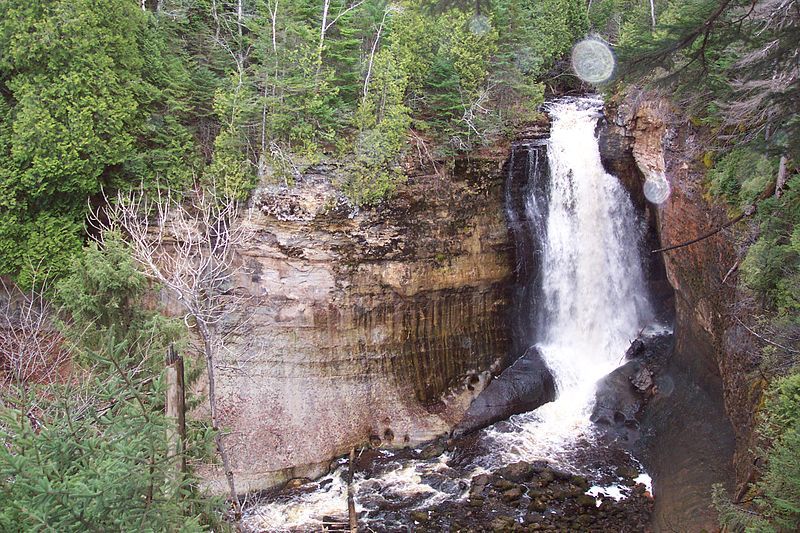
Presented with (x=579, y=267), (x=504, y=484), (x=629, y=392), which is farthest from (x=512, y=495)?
(x=579, y=267)

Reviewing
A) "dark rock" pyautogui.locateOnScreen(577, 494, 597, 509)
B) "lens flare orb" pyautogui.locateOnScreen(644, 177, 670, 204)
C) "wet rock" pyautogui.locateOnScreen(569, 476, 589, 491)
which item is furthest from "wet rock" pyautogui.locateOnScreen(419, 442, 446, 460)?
"lens flare orb" pyautogui.locateOnScreen(644, 177, 670, 204)

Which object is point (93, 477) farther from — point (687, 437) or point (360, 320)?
point (687, 437)

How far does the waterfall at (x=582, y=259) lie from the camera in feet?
61.5

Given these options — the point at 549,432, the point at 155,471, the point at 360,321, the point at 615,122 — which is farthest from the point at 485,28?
the point at 155,471

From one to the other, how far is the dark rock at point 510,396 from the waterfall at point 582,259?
795mm

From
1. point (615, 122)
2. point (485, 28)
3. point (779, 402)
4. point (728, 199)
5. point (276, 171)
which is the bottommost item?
point (779, 402)

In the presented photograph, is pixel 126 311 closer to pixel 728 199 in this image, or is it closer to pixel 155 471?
pixel 155 471

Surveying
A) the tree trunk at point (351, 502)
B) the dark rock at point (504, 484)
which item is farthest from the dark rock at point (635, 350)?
the tree trunk at point (351, 502)

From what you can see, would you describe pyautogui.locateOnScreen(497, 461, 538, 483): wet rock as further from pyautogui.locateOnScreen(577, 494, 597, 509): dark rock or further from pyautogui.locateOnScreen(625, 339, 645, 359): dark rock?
pyautogui.locateOnScreen(625, 339, 645, 359): dark rock

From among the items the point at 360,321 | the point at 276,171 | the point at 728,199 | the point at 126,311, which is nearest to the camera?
the point at 126,311

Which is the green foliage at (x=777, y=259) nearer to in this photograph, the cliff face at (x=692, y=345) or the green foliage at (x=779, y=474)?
the cliff face at (x=692, y=345)

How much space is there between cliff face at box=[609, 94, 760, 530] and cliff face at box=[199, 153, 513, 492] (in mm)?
4930

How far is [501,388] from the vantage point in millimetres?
17859

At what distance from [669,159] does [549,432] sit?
352 inches
